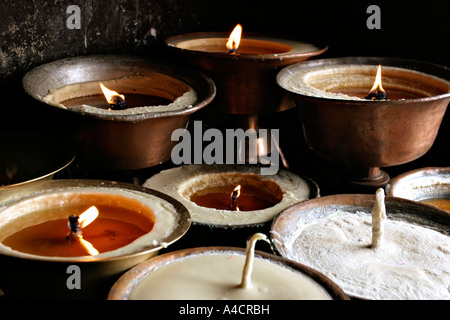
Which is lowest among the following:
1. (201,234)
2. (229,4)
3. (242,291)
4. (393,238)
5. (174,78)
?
(201,234)

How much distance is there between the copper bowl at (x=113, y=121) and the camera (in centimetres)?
261

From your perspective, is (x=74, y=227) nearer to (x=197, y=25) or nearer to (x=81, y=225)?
(x=81, y=225)

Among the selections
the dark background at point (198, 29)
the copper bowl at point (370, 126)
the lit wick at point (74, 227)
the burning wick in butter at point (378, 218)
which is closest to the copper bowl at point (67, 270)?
the lit wick at point (74, 227)

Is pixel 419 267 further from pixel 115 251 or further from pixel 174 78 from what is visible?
pixel 174 78

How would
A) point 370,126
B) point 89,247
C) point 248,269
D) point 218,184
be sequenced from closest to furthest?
point 248,269 → point 89,247 → point 370,126 → point 218,184

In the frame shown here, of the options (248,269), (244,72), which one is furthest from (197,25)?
(248,269)

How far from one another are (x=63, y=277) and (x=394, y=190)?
1.67 metres

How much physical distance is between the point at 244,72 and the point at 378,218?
1.47 metres

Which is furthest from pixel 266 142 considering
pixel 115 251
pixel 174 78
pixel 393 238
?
pixel 115 251

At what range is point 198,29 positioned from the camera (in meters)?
3.94

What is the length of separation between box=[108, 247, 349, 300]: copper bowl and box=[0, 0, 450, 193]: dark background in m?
1.69

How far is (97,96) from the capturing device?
10.4ft

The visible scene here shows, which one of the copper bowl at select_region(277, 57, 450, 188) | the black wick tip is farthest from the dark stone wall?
the black wick tip
